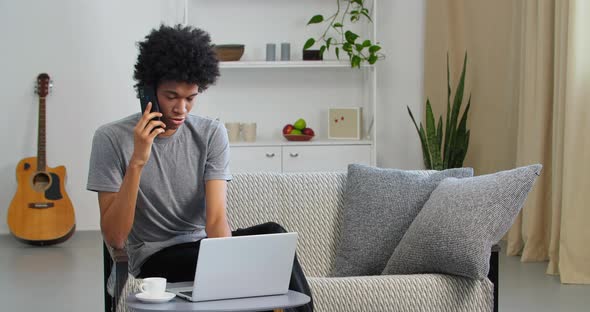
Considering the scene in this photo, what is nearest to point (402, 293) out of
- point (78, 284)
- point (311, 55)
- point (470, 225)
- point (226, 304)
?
point (470, 225)

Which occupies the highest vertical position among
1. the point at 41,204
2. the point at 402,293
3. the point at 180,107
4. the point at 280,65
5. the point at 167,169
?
the point at 280,65

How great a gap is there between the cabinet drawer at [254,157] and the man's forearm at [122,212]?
3467mm

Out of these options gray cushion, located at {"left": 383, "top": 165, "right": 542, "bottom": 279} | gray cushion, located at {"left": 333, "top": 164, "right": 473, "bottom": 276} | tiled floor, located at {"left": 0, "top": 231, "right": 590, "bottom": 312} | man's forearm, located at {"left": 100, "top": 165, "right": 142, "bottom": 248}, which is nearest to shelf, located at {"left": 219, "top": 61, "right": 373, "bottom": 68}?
tiled floor, located at {"left": 0, "top": 231, "right": 590, "bottom": 312}

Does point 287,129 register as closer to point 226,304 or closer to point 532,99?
point 532,99

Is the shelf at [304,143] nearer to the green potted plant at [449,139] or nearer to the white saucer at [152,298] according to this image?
the green potted plant at [449,139]

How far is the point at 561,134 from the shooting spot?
15.0ft

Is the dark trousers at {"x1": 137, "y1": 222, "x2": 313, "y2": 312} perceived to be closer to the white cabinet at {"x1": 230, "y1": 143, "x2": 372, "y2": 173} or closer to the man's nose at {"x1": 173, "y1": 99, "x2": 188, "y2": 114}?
Answer: the man's nose at {"x1": 173, "y1": 99, "x2": 188, "y2": 114}

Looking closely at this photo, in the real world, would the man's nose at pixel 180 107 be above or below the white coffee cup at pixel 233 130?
above

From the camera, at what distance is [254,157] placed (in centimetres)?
609

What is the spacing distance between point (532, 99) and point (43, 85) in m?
3.30

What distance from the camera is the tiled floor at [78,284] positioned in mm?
4043

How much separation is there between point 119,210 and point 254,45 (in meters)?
4.06

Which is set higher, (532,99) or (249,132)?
(532,99)

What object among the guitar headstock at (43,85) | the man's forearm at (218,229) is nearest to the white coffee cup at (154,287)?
the man's forearm at (218,229)
